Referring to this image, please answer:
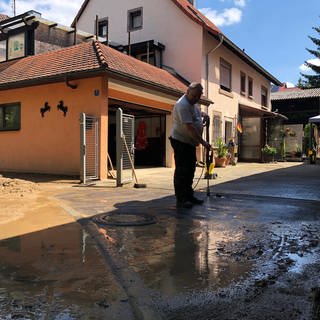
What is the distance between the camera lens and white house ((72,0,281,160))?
57.8 feet

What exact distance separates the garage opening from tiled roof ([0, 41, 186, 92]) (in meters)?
2.08

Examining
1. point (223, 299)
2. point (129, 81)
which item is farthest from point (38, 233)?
point (129, 81)

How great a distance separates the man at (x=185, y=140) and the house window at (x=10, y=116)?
8.76 metres

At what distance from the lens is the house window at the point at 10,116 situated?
13445 mm

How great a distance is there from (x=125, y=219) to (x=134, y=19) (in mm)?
16622

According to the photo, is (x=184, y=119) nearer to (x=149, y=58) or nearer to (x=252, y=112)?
(x=149, y=58)

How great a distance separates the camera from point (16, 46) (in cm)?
1593

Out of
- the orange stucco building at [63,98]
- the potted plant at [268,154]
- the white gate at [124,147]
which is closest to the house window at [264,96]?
the potted plant at [268,154]

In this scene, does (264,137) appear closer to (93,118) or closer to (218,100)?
(218,100)

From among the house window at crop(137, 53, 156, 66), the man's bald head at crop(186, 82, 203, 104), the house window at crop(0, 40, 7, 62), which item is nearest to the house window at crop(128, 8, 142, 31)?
the house window at crop(137, 53, 156, 66)

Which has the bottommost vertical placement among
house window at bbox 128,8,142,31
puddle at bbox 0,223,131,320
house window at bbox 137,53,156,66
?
puddle at bbox 0,223,131,320

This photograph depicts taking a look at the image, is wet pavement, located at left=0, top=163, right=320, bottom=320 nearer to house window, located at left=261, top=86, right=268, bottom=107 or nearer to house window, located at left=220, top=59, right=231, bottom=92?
house window, located at left=220, top=59, right=231, bottom=92

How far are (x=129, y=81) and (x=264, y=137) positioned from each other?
1276cm

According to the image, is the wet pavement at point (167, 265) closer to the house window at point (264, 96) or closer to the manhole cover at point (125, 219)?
the manhole cover at point (125, 219)
